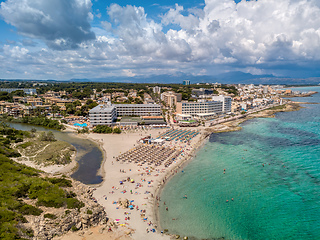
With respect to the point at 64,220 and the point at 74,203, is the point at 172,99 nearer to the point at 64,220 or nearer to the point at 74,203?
the point at 74,203

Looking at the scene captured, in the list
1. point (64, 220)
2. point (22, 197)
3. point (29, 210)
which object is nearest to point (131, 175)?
point (64, 220)

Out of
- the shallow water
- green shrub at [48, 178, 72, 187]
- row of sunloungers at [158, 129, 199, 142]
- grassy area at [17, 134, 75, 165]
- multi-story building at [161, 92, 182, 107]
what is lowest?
the shallow water

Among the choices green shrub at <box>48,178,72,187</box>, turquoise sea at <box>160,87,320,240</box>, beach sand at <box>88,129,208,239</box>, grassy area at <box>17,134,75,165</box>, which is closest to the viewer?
beach sand at <box>88,129,208,239</box>

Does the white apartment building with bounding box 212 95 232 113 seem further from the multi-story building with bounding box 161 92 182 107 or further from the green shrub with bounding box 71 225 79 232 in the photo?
the green shrub with bounding box 71 225 79 232

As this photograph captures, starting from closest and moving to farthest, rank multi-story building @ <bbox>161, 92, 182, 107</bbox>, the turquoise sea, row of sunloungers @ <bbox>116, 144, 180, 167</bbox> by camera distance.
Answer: the turquoise sea, row of sunloungers @ <bbox>116, 144, 180, 167</bbox>, multi-story building @ <bbox>161, 92, 182, 107</bbox>

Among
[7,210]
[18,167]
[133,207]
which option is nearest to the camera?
[7,210]

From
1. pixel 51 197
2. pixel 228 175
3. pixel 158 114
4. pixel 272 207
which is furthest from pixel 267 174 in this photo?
pixel 158 114

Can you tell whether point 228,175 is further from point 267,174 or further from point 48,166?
point 48,166

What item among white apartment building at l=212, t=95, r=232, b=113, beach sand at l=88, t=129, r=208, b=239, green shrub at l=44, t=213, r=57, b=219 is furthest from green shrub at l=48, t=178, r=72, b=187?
white apartment building at l=212, t=95, r=232, b=113
